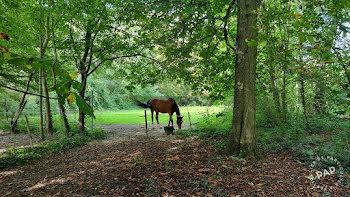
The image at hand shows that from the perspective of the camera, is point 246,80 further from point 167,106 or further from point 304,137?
point 167,106

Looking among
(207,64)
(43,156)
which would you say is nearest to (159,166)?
(207,64)

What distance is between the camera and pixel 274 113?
7363mm

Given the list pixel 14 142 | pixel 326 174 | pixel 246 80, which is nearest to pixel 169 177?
pixel 246 80

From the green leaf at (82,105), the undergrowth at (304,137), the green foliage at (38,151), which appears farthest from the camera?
the green foliage at (38,151)

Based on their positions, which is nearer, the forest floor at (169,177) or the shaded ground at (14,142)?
the forest floor at (169,177)

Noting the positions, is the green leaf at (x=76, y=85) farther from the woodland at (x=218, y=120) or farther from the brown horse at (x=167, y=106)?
the brown horse at (x=167, y=106)

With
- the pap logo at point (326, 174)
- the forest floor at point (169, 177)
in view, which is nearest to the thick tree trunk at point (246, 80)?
the forest floor at point (169, 177)

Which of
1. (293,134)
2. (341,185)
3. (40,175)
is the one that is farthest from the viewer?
(293,134)

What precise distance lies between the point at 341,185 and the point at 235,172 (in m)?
1.62

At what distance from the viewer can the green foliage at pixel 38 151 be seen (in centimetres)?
579

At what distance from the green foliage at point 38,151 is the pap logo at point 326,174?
7161 mm

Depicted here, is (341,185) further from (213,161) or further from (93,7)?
(93,7)

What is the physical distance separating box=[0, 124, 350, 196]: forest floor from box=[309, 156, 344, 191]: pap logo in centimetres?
4

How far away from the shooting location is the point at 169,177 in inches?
→ 149
